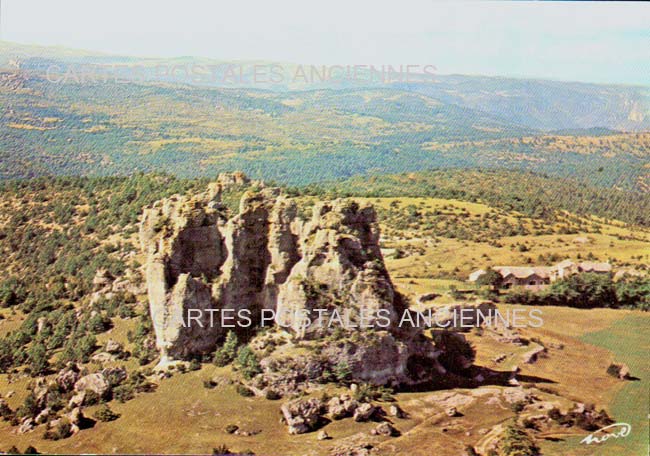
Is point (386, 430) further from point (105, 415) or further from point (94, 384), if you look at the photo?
point (94, 384)

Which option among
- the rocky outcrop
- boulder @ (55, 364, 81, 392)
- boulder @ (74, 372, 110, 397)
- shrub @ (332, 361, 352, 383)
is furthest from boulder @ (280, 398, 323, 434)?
boulder @ (55, 364, 81, 392)

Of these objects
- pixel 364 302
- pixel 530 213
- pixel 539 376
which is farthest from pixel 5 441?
pixel 530 213

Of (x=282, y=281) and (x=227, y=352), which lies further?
(x=282, y=281)

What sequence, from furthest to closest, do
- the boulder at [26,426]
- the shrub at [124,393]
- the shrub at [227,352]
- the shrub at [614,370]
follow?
the shrub at [614,370] < the shrub at [227,352] < the shrub at [124,393] < the boulder at [26,426]

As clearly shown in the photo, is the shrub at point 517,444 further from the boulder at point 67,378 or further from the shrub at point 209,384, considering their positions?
the boulder at point 67,378

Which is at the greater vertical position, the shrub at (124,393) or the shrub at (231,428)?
the shrub at (231,428)

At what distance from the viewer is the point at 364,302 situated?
31812 millimetres

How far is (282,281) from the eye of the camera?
112 ft

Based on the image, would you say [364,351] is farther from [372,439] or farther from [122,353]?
[122,353]

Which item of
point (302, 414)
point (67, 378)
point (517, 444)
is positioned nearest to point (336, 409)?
point (302, 414)

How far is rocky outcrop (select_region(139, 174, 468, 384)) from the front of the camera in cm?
3158

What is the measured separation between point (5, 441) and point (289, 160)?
97893 millimetres

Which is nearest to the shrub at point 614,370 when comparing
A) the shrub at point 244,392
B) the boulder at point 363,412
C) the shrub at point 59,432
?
the boulder at point 363,412

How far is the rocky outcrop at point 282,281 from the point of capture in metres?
31.6
